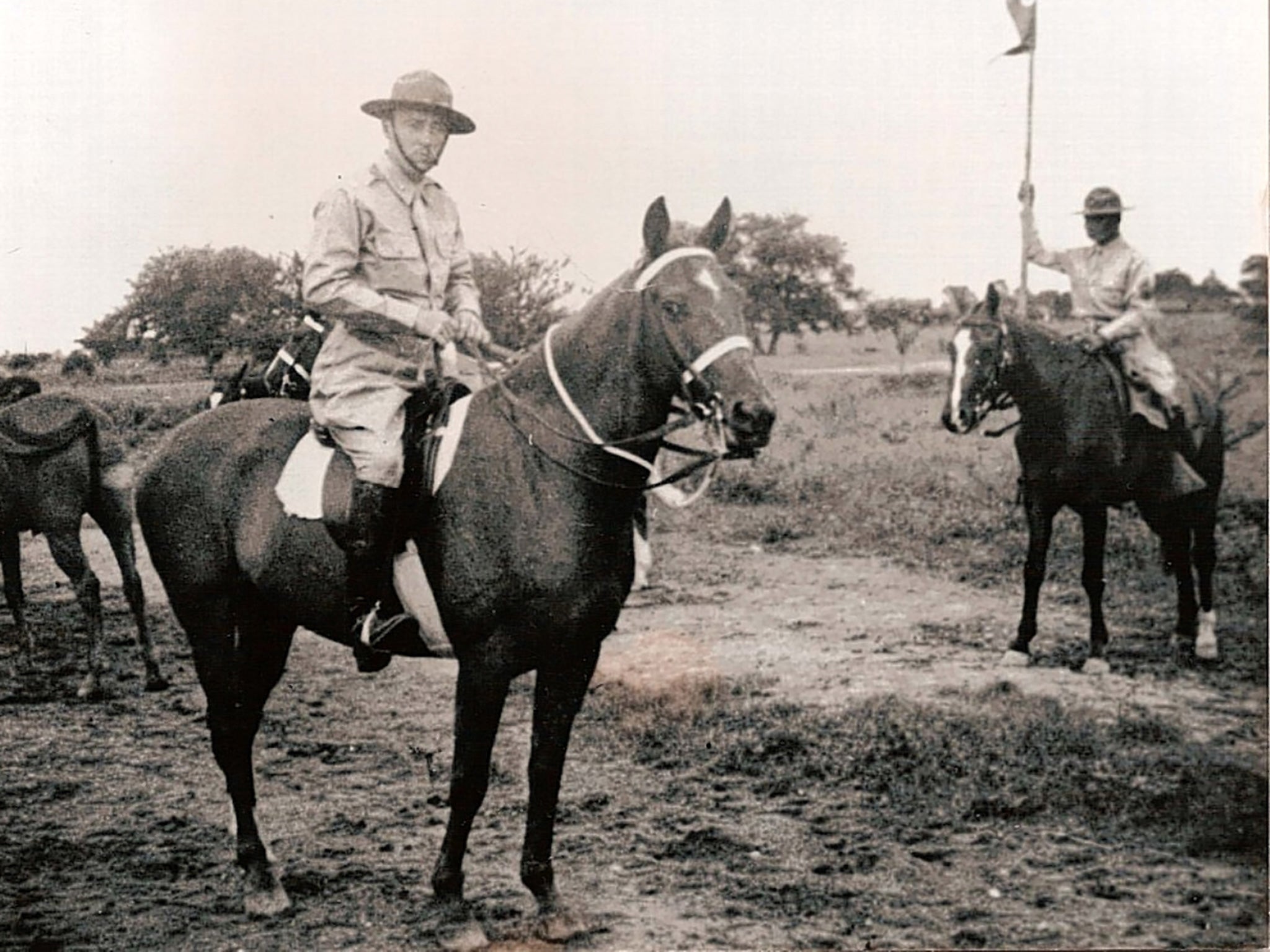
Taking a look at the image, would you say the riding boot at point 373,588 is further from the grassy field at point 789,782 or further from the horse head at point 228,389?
the horse head at point 228,389

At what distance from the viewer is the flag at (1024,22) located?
538 centimetres


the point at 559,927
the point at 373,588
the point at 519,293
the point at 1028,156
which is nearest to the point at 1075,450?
the point at 1028,156

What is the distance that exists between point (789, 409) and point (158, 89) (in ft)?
14.7

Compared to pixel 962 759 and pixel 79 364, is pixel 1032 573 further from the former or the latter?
pixel 79 364

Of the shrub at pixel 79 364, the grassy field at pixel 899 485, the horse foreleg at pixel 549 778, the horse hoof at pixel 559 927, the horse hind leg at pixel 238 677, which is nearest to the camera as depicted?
the horse foreleg at pixel 549 778

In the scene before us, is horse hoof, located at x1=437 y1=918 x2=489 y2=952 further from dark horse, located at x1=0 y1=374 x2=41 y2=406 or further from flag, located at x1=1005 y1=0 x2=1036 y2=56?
flag, located at x1=1005 y1=0 x2=1036 y2=56

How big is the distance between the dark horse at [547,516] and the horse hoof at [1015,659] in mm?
3325

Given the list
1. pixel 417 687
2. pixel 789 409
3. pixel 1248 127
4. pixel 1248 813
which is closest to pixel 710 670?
pixel 417 687

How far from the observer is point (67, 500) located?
603 centimetres

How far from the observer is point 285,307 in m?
5.73

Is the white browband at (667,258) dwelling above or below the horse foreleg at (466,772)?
above

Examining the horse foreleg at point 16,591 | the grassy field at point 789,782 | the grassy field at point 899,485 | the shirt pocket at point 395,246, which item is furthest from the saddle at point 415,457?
the horse foreleg at point 16,591

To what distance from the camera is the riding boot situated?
13.3 feet

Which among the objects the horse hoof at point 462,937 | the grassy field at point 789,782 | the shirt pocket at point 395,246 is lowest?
the horse hoof at point 462,937
